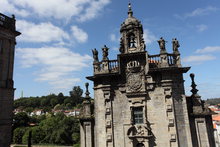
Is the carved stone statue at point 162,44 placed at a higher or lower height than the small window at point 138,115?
higher

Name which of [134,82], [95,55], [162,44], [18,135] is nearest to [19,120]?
[18,135]

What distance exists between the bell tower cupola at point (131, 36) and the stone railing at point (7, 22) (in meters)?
12.2

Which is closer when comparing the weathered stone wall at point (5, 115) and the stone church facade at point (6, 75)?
the weathered stone wall at point (5, 115)

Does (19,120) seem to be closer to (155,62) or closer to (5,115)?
(5,115)

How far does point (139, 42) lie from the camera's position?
673 inches

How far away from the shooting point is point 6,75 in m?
18.6

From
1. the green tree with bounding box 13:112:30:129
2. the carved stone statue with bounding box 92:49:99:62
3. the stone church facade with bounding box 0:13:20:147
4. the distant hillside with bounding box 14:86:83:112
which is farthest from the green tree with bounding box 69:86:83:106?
the carved stone statue with bounding box 92:49:99:62

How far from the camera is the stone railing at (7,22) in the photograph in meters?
19.1

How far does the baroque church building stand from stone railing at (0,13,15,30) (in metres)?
10.2

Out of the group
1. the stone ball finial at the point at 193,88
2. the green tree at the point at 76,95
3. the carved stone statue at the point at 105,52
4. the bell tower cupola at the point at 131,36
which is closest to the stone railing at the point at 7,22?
the carved stone statue at the point at 105,52

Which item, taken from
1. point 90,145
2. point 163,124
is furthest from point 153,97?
point 90,145

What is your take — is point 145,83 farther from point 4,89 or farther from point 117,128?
point 4,89

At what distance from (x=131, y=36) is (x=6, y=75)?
13.3 m

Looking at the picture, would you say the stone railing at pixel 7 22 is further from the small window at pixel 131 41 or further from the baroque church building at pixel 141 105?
the small window at pixel 131 41
